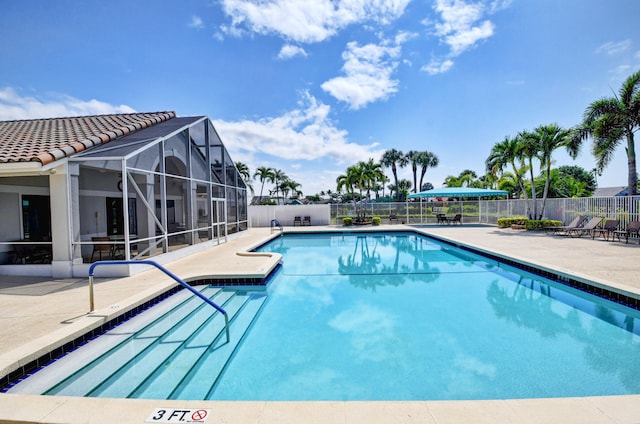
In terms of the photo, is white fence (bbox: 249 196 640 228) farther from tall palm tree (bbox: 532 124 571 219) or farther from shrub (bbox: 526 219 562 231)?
tall palm tree (bbox: 532 124 571 219)

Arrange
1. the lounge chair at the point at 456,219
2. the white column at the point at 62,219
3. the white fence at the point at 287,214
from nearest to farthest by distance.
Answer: the white column at the point at 62,219, the lounge chair at the point at 456,219, the white fence at the point at 287,214

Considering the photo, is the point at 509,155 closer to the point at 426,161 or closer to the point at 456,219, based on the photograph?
the point at 456,219

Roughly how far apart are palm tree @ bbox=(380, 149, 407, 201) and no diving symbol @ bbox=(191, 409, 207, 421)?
46602 millimetres

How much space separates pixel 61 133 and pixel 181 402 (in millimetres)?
9976

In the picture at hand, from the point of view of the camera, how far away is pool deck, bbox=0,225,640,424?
2.25m

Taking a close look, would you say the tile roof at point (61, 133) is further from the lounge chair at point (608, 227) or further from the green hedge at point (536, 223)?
the green hedge at point (536, 223)

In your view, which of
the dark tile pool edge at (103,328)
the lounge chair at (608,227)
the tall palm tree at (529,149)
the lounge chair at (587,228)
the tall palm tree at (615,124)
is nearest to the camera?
the dark tile pool edge at (103,328)

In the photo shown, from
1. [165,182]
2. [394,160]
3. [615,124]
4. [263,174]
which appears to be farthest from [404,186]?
[165,182]

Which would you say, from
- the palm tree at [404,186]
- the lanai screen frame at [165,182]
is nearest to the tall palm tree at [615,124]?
the lanai screen frame at [165,182]

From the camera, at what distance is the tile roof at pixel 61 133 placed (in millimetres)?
6430

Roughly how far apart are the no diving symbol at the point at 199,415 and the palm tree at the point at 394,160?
46.6 metres

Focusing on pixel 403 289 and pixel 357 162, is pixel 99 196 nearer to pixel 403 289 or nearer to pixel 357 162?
Answer: pixel 403 289

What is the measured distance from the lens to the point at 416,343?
4465 mm

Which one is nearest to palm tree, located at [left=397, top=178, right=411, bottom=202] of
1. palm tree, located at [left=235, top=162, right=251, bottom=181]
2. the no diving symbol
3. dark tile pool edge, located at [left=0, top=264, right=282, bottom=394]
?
palm tree, located at [left=235, top=162, right=251, bottom=181]
